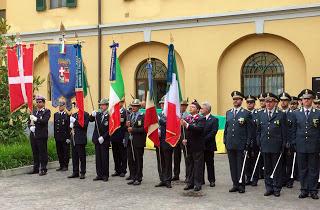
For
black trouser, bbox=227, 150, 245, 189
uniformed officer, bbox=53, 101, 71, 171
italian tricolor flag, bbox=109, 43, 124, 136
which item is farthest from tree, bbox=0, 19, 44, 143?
black trouser, bbox=227, 150, 245, 189

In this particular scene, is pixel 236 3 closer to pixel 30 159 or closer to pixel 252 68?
pixel 252 68

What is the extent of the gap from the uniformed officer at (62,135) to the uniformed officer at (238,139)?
164 inches

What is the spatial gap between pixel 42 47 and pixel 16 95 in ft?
27.3

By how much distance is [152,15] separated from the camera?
17062 mm

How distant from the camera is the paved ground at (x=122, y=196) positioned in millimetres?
7742

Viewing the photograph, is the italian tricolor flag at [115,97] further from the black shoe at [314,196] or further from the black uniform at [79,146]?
the black shoe at [314,196]

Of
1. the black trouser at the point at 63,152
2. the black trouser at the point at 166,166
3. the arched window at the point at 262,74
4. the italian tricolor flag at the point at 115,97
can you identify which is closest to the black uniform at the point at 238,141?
the black trouser at the point at 166,166

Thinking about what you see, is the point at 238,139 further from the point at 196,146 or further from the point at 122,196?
the point at 122,196

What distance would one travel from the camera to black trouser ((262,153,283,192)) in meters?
8.48

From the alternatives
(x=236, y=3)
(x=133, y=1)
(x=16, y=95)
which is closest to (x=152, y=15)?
(x=133, y=1)

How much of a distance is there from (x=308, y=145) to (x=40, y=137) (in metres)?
5.78

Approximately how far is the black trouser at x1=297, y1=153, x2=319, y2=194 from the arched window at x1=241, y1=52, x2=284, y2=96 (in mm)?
7192

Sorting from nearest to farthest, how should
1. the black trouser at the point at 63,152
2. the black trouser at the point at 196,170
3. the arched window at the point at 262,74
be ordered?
the black trouser at the point at 196,170 < the black trouser at the point at 63,152 < the arched window at the point at 262,74

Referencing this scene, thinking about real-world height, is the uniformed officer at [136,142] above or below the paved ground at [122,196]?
above
